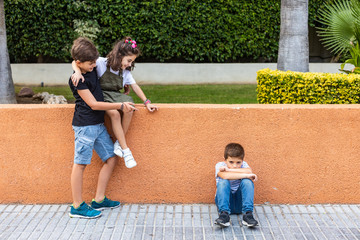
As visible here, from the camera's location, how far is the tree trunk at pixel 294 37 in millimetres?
6250

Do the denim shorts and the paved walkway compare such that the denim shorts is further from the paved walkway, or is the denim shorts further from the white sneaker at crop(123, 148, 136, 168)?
the paved walkway

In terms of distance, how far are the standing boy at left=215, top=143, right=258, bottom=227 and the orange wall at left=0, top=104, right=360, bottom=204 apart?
267 mm

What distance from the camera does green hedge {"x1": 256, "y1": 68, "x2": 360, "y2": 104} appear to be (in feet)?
16.3

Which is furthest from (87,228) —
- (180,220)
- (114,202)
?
(180,220)

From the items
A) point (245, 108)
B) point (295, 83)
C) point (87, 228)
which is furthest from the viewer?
point (295, 83)

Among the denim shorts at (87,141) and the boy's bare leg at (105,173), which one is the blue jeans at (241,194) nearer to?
the boy's bare leg at (105,173)

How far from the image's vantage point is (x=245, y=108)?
4.42 meters

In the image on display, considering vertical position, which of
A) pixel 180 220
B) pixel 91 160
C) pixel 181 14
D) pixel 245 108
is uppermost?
pixel 181 14

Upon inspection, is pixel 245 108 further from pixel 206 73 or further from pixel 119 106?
pixel 206 73

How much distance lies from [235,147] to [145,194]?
1116 millimetres

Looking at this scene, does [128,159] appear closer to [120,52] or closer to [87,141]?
[87,141]

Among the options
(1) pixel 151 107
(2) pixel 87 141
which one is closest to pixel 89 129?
(2) pixel 87 141

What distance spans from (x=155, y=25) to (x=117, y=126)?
724 centimetres

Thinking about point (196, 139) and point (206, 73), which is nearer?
point (196, 139)
